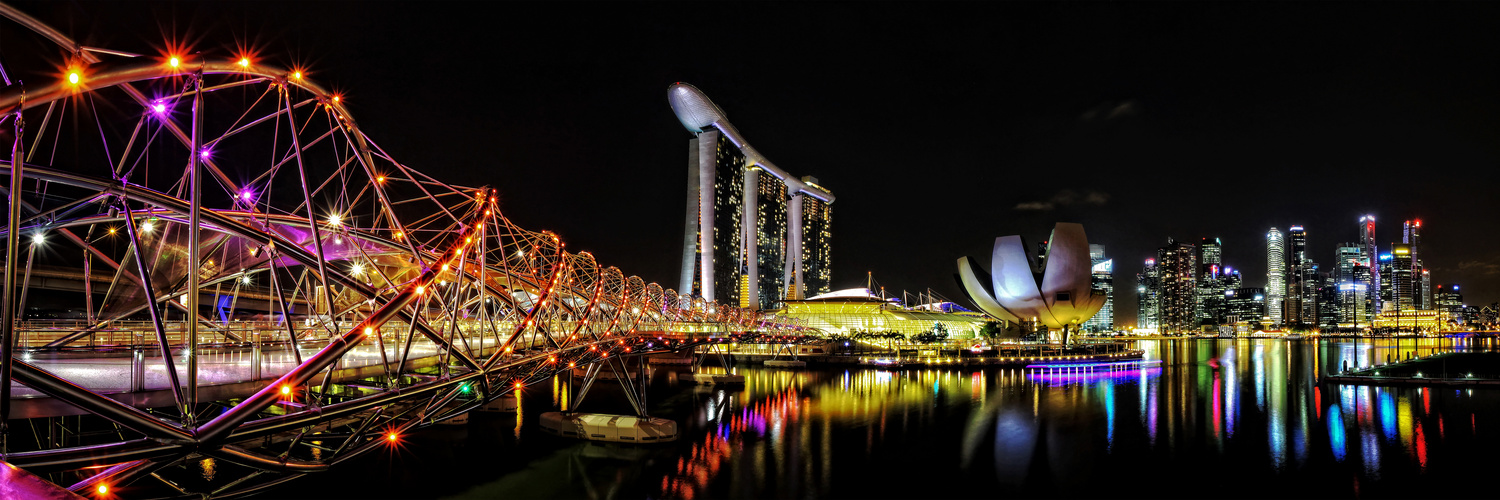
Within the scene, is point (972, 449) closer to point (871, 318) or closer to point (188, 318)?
point (188, 318)

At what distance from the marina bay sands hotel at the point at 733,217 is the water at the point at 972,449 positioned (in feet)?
181

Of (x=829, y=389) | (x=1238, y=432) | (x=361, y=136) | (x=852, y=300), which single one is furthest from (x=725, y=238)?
(x=361, y=136)

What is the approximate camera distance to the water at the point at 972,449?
24.9 metres

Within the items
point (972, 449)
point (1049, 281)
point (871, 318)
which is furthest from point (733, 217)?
point (972, 449)

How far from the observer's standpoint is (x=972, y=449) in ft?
103

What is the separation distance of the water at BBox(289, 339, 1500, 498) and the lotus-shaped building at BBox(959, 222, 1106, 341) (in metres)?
38.7

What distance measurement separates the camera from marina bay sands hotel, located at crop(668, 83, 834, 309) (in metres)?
117

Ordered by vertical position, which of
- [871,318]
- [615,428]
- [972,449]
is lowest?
[972,449]

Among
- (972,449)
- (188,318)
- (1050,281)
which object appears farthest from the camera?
(1050,281)

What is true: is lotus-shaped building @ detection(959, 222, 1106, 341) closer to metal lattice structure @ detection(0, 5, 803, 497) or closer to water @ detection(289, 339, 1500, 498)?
water @ detection(289, 339, 1500, 498)

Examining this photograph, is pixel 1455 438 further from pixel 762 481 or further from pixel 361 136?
pixel 361 136

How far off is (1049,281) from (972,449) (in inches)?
2427

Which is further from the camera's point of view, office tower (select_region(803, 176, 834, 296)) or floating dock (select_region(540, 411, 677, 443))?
office tower (select_region(803, 176, 834, 296))

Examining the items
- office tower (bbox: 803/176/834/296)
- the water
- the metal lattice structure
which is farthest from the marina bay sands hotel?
the metal lattice structure
